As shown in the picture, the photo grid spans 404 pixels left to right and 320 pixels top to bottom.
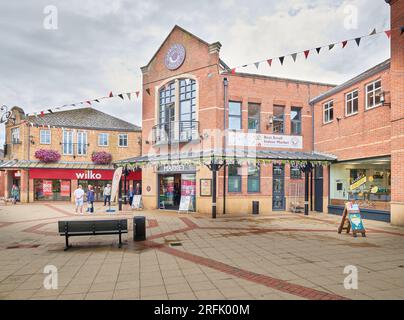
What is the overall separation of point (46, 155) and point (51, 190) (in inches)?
126

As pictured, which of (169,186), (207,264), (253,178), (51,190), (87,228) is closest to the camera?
(207,264)

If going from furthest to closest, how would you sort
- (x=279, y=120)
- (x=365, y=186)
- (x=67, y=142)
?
(x=67, y=142), (x=279, y=120), (x=365, y=186)

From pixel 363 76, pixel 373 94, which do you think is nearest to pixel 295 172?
pixel 373 94

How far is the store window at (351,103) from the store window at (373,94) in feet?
2.63

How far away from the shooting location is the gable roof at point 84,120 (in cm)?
2457

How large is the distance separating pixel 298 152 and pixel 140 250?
12456 millimetres

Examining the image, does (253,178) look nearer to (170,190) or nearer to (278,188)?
(278,188)

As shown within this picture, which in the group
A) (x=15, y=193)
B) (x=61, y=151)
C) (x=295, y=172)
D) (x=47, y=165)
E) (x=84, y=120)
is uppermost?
(x=84, y=120)

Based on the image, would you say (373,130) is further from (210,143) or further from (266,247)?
(266,247)

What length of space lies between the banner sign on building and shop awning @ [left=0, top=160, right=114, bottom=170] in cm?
1396

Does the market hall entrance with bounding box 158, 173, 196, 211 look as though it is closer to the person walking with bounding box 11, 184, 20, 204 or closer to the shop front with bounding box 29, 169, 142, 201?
the shop front with bounding box 29, 169, 142, 201

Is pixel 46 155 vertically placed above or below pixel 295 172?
above

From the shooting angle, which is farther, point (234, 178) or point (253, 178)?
point (253, 178)

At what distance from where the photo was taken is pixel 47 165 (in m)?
23.5
